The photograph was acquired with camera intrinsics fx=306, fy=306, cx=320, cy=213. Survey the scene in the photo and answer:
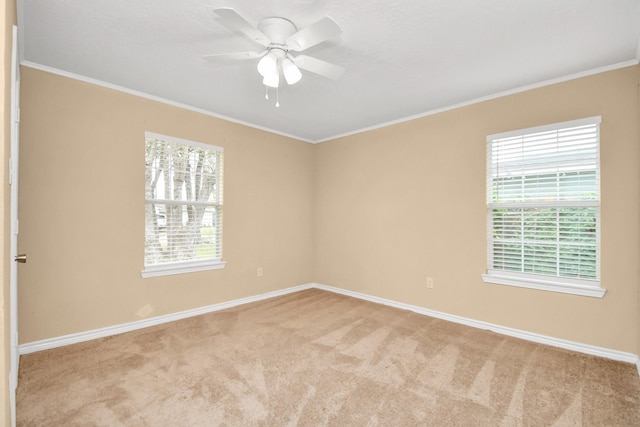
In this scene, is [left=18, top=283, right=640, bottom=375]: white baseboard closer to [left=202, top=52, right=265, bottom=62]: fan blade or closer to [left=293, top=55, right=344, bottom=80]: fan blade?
[left=202, top=52, right=265, bottom=62]: fan blade

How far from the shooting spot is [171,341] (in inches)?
114

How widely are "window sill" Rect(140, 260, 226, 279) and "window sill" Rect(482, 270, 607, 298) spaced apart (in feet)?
10.2

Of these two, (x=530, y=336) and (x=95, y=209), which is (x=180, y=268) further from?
(x=530, y=336)

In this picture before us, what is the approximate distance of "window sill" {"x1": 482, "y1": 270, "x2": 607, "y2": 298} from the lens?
8.73 feet

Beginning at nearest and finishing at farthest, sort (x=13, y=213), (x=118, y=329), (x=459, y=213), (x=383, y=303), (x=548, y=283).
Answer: (x=13, y=213) < (x=548, y=283) < (x=118, y=329) < (x=459, y=213) < (x=383, y=303)

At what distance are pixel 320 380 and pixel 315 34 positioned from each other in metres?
2.33

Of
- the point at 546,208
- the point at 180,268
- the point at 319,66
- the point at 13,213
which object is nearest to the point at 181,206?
the point at 180,268

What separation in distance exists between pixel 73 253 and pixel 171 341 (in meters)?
1.21

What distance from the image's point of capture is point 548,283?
9.39ft

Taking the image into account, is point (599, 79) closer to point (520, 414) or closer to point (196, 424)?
point (520, 414)

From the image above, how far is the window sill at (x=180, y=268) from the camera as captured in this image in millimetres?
3261

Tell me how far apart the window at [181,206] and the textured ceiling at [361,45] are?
61 centimetres

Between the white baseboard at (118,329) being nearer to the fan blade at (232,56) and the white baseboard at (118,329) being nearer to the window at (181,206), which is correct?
the window at (181,206)

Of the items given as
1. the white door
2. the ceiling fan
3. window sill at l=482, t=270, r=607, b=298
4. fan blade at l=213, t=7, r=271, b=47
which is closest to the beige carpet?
the white door
